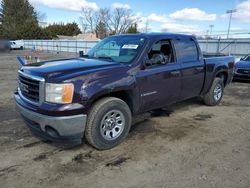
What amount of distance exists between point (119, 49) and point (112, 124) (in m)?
1.54

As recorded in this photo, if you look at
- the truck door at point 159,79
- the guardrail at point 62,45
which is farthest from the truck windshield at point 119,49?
the guardrail at point 62,45

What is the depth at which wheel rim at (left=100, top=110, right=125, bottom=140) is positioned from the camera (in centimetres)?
438

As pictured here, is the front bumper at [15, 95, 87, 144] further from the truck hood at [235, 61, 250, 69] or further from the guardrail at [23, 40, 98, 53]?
the guardrail at [23, 40, 98, 53]

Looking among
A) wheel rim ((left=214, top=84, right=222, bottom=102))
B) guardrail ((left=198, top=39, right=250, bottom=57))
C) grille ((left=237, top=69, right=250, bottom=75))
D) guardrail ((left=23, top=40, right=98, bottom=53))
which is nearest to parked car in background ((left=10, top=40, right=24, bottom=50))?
guardrail ((left=23, top=40, right=98, bottom=53))

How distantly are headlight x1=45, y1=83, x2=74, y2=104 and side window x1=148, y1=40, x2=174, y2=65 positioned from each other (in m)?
1.72

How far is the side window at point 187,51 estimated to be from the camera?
19.0 feet

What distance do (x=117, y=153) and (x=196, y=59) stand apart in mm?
3098

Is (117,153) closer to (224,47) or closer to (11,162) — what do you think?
(11,162)

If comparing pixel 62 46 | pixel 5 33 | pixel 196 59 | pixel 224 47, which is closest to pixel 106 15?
pixel 5 33

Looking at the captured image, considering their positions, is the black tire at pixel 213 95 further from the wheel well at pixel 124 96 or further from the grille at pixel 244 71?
the grille at pixel 244 71

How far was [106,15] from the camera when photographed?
269 ft

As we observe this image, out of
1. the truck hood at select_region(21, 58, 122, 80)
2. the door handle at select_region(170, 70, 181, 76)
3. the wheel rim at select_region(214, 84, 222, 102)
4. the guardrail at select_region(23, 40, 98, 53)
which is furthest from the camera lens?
the guardrail at select_region(23, 40, 98, 53)

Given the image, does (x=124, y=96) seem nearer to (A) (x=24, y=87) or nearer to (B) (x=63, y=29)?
(A) (x=24, y=87)

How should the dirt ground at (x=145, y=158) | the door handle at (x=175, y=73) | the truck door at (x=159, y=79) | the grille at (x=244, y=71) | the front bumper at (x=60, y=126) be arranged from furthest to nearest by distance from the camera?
the grille at (x=244, y=71), the door handle at (x=175, y=73), the truck door at (x=159, y=79), the front bumper at (x=60, y=126), the dirt ground at (x=145, y=158)
